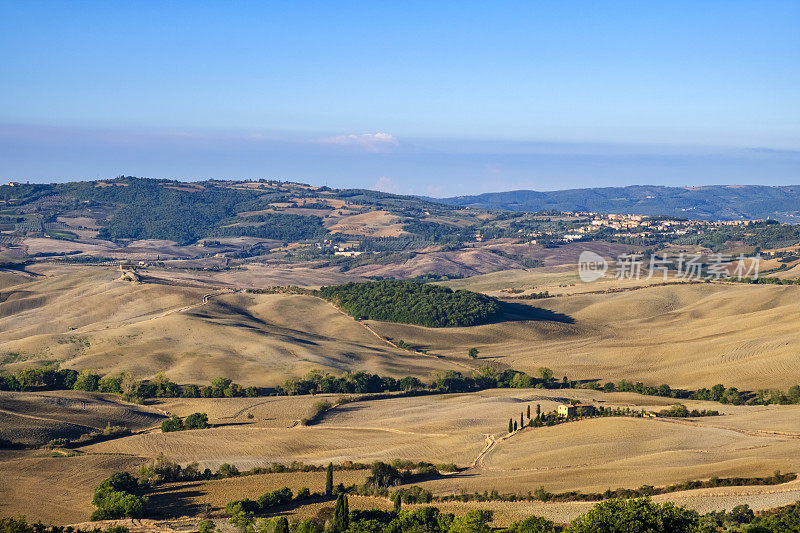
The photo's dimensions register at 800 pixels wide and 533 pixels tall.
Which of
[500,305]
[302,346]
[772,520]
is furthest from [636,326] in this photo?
[772,520]

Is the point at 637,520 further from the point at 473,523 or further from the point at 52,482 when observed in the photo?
the point at 52,482

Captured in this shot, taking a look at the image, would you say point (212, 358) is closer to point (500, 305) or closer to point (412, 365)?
point (412, 365)

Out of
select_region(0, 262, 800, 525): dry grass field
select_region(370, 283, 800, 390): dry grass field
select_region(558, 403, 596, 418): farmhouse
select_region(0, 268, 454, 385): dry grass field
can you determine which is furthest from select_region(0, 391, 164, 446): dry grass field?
select_region(370, 283, 800, 390): dry grass field

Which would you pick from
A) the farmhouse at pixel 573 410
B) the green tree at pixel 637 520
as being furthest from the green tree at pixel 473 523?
the farmhouse at pixel 573 410

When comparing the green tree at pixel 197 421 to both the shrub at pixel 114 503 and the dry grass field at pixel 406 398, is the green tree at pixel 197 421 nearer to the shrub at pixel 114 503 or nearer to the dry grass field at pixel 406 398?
the dry grass field at pixel 406 398

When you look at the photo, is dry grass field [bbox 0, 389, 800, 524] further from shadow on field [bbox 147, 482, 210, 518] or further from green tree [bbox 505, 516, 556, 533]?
green tree [bbox 505, 516, 556, 533]

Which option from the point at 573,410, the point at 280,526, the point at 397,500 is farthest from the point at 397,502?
the point at 573,410
